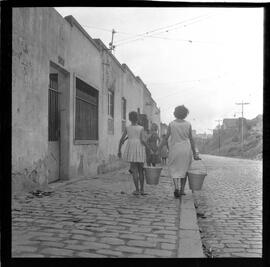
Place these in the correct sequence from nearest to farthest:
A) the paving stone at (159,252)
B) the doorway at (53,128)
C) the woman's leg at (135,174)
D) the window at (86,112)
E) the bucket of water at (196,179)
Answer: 1. the paving stone at (159,252)
2. the bucket of water at (196,179)
3. the woman's leg at (135,174)
4. the doorway at (53,128)
5. the window at (86,112)

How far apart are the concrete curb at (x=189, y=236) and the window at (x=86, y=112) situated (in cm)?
473

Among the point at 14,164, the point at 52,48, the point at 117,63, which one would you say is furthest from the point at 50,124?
the point at 117,63

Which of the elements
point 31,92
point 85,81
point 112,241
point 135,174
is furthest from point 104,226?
point 85,81

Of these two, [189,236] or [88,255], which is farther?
[189,236]

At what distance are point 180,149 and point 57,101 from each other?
341 cm

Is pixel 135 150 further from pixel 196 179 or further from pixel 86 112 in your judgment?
pixel 86 112

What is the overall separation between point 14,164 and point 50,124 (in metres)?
2.28

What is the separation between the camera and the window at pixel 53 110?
8.44 metres

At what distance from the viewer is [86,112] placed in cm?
1076

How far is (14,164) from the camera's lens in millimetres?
6270

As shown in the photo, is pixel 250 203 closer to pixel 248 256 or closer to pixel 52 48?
pixel 248 256

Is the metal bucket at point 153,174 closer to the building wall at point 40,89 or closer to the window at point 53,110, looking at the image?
the building wall at point 40,89

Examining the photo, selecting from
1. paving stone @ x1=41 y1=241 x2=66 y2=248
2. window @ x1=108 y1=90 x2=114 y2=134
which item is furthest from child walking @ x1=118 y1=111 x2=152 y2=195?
window @ x1=108 y1=90 x2=114 y2=134

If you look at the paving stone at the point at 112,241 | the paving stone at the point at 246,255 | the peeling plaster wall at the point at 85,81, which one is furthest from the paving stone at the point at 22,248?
the peeling plaster wall at the point at 85,81
